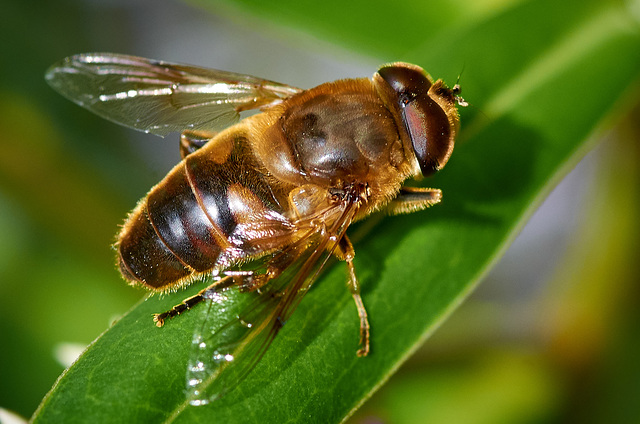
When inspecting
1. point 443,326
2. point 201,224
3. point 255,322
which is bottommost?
point 443,326

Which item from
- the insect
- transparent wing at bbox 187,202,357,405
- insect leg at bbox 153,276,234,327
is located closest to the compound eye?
the insect

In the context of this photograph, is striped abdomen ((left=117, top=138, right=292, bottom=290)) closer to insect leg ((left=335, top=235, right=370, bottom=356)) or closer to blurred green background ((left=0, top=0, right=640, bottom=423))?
insect leg ((left=335, top=235, right=370, bottom=356))

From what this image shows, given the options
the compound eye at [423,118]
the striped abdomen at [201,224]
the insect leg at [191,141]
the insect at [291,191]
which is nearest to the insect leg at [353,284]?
the insect at [291,191]

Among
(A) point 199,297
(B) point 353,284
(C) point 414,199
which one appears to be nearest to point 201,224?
(A) point 199,297

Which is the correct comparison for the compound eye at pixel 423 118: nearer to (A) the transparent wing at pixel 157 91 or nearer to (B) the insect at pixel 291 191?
(B) the insect at pixel 291 191

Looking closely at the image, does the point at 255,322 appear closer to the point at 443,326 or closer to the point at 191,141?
the point at 191,141

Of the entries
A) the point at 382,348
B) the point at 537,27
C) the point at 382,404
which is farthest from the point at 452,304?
the point at 537,27

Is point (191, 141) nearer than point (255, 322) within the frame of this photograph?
No
